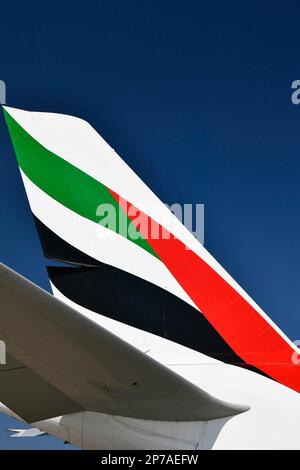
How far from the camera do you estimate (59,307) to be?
3.15 meters

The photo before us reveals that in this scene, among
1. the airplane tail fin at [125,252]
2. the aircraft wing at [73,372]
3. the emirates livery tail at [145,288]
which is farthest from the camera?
the airplane tail fin at [125,252]

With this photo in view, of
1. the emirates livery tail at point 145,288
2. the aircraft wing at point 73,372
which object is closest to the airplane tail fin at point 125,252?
the emirates livery tail at point 145,288

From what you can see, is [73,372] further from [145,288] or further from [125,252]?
[125,252]

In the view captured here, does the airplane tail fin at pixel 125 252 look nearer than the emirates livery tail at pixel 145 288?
No

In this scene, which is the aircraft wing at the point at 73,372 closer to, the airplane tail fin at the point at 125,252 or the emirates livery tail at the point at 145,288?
the emirates livery tail at the point at 145,288

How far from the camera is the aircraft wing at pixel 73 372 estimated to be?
3182mm

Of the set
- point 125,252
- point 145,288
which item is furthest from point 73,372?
point 125,252

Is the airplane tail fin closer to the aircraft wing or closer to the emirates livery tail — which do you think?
the emirates livery tail

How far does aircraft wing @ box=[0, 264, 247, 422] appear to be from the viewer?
318cm

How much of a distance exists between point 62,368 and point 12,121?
317cm

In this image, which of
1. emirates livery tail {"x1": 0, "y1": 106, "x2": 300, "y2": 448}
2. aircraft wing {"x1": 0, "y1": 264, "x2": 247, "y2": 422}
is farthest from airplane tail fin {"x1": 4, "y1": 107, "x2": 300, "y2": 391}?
aircraft wing {"x1": 0, "y1": 264, "x2": 247, "y2": 422}

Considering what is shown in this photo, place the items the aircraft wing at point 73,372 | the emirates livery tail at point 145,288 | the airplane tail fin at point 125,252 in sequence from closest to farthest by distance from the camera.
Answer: the aircraft wing at point 73,372 → the emirates livery tail at point 145,288 → the airplane tail fin at point 125,252
